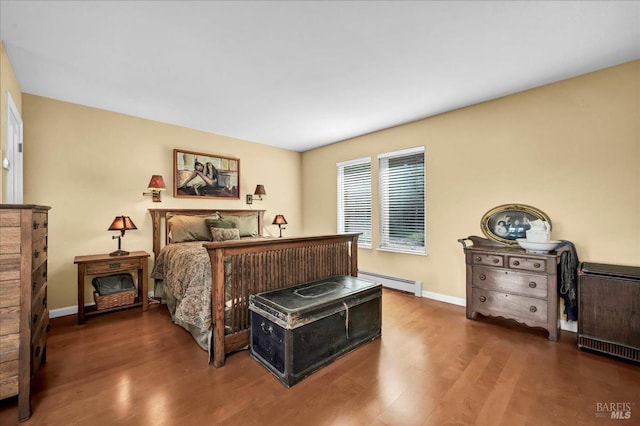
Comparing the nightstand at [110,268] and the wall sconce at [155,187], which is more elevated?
the wall sconce at [155,187]

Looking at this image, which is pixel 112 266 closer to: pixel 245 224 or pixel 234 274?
pixel 245 224

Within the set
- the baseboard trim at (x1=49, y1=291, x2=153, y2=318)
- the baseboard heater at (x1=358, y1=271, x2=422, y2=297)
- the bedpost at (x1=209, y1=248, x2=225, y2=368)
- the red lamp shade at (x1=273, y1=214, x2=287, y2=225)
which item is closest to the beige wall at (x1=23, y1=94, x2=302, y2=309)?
the baseboard trim at (x1=49, y1=291, x2=153, y2=318)

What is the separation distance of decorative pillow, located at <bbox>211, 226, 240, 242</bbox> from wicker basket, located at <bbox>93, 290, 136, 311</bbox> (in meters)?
1.16

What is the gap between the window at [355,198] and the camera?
4648mm

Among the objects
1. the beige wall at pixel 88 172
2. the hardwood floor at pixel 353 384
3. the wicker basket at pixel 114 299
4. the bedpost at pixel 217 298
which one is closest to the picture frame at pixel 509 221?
the hardwood floor at pixel 353 384

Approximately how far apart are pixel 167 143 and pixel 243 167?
1251mm

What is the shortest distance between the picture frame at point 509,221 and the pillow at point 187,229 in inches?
148

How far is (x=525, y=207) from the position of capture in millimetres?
2957

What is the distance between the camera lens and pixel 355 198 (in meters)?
4.86

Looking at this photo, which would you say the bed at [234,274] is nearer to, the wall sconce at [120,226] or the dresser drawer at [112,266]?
the dresser drawer at [112,266]

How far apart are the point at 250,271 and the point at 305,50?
6.40 ft

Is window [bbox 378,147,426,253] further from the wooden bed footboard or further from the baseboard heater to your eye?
the wooden bed footboard

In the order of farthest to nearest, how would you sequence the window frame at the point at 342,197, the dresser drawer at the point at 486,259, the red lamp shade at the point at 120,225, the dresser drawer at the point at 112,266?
the window frame at the point at 342,197 → the red lamp shade at the point at 120,225 → the dresser drawer at the point at 112,266 → the dresser drawer at the point at 486,259

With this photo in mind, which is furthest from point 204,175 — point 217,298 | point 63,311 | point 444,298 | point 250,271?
point 444,298
